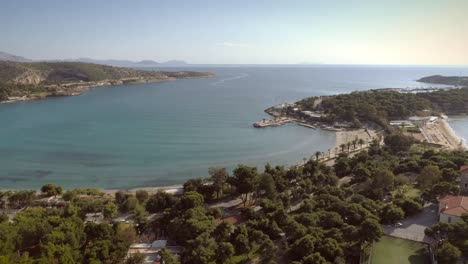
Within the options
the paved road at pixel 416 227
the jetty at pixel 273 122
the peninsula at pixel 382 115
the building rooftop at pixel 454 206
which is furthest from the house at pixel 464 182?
the jetty at pixel 273 122

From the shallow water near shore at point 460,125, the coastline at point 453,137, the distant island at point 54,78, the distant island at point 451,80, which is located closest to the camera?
the coastline at point 453,137

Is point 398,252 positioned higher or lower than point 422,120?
lower

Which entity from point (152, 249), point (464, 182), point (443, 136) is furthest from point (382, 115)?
point (152, 249)

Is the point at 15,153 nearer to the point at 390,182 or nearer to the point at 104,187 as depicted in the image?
the point at 104,187

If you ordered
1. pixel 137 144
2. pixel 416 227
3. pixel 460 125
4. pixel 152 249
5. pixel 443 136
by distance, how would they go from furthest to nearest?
pixel 460 125
pixel 443 136
pixel 137 144
pixel 416 227
pixel 152 249

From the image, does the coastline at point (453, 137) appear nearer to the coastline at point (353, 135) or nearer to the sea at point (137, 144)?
the sea at point (137, 144)

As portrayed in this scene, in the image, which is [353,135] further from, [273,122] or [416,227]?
[416,227]
